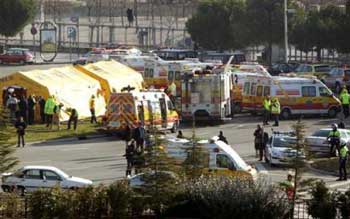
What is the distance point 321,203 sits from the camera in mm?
18891

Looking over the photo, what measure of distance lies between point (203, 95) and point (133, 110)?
6.16 m

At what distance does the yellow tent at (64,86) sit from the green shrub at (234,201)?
2368 centimetres

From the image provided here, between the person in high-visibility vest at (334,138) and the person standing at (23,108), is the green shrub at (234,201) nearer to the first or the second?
the person in high-visibility vest at (334,138)

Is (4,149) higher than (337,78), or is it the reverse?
(337,78)

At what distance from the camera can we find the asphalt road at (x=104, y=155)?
30125 mm

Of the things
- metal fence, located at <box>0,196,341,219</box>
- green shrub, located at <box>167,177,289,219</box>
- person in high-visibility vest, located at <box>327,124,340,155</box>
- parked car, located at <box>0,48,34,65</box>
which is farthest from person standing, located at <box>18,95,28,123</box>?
parked car, located at <box>0,48,34,65</box>

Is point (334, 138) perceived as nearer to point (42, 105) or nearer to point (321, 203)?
point (42, 105)

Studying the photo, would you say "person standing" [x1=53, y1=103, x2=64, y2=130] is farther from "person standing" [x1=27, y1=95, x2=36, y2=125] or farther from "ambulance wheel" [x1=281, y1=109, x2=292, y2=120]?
"ambulance wheel" [x1=281, y1=109, x2=292, y2=120]

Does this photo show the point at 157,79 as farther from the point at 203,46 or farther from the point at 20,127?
the point at 203,46

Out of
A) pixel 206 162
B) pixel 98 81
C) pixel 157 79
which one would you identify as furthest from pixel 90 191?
→ pixel 157 79

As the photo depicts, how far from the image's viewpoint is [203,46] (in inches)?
3314

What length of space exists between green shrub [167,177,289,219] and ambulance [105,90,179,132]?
18.1 meters

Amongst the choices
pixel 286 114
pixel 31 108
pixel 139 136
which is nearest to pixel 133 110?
pixel 139 136

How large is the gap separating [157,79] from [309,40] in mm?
21317
